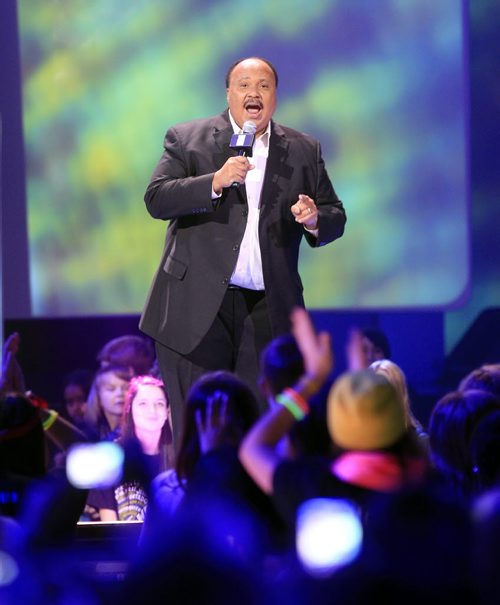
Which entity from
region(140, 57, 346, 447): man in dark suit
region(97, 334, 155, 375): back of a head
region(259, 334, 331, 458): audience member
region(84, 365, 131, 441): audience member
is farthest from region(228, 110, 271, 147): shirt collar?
region(97, 334, 155, 375): back of a head

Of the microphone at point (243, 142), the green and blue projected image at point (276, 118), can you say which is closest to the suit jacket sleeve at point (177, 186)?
the microphone at point (243, 142)

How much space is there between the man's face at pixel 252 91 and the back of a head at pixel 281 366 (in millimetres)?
1142

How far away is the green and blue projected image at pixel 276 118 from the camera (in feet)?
18.6

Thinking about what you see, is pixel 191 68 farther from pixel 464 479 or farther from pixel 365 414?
pixel 365 414

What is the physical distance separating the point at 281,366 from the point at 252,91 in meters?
1.23

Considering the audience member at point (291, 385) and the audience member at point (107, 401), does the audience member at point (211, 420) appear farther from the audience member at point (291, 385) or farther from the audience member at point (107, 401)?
the audience member at point (107, 401)

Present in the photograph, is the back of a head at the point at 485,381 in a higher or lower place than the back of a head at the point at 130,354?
higher

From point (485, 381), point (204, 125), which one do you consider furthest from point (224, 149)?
point (485, 381)

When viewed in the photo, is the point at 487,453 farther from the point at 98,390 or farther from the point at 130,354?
the point at 130,354

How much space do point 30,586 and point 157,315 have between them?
1759mm

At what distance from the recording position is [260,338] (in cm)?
379

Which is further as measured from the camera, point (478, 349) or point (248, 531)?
point (478, 349)

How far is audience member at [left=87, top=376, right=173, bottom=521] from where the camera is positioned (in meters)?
4.11

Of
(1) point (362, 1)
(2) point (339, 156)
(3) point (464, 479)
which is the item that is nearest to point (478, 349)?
(2) point (339, 156)
